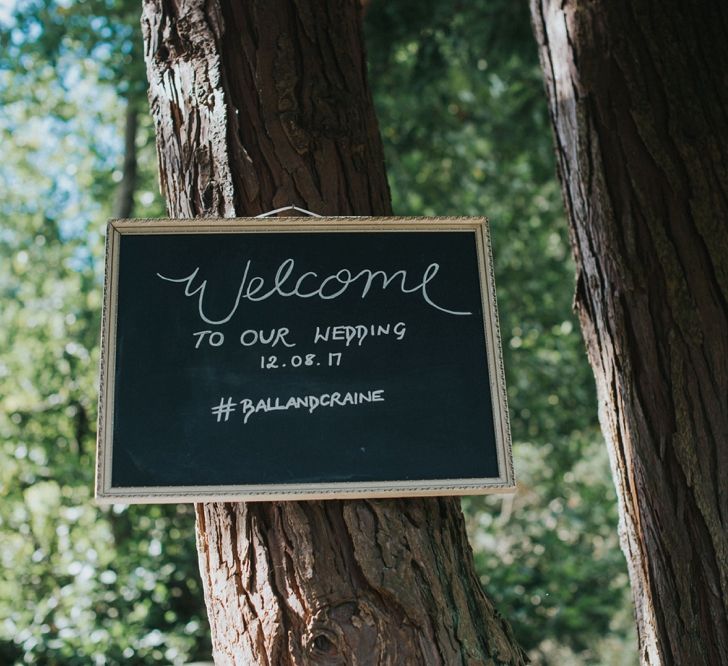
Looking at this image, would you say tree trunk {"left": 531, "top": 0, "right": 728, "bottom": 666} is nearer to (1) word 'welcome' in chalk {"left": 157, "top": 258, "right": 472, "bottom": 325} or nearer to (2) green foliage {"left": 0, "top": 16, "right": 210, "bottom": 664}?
(1) word 'welcome' in chalk {"left": 157, "top": 258, "right": 472, "bottom": 325}

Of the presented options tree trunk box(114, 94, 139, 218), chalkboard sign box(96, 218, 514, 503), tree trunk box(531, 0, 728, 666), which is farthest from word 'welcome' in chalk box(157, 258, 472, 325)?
tree trunk box(114, 94, 139, 218)

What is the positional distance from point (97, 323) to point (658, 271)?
19.9ft

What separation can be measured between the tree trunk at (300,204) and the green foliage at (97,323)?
11.1ft

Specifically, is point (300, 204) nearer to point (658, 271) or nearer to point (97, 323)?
point (658, 271)

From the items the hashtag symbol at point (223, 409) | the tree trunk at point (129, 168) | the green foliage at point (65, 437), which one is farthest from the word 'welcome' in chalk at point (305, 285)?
the tree trunk at point (129, 168)

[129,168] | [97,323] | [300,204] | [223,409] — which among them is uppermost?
[129,168]

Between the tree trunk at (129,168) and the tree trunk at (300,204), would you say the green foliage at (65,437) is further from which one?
the tree trunk at (300,204)

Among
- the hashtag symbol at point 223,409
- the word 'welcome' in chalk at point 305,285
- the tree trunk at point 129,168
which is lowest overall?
the hashtag symbol at point 223,409

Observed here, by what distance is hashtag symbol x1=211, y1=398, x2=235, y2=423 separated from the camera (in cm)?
146

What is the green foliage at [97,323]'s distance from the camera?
5.00 m

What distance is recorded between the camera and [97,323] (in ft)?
23.5

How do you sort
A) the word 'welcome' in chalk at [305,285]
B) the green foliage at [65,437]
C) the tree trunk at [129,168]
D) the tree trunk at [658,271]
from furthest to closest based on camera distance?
the tree trunk at [129,168] → the green foliage at [65,437] → the tree trunk at [658,271] → the word 'welcome' in chalk at [305,285]

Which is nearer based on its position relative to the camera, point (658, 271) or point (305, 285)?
point (305, 285)

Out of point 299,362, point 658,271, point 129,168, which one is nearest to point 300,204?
point 299,362
